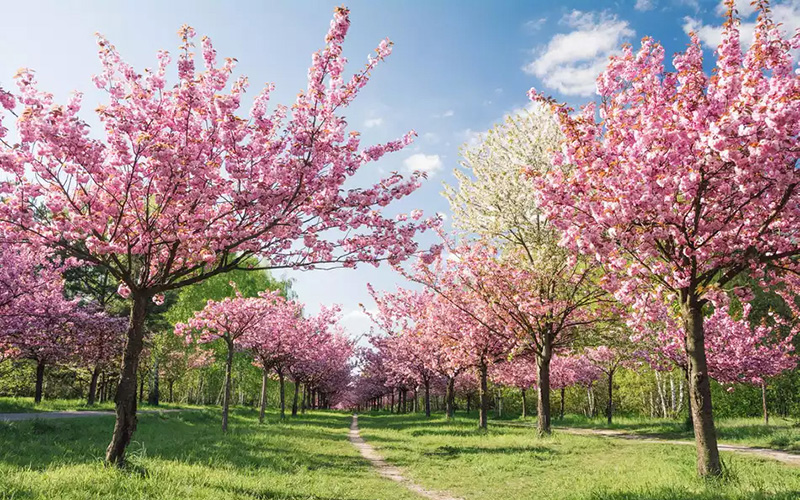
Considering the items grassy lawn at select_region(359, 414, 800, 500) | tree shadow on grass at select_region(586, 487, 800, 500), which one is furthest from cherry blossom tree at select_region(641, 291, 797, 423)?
tree shadow on grass at select_region(586, 487, 800, 500)

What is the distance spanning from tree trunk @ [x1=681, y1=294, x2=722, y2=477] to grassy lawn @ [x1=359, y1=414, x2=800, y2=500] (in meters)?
0.33

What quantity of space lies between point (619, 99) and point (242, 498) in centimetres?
991

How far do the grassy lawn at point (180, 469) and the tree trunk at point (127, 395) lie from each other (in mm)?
380

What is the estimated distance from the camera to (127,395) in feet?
28.5

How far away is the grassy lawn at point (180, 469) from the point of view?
7000 millimetres

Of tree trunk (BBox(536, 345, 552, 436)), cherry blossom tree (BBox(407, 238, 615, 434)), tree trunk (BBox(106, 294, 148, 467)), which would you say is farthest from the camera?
tree trunk (BBox(536, 345, 552, 436))

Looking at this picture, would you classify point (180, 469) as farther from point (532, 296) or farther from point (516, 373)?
point (516, 373)

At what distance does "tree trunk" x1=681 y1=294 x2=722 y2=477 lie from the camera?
335 inches

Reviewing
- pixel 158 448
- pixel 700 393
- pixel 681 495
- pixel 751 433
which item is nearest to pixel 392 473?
pixel 158 448

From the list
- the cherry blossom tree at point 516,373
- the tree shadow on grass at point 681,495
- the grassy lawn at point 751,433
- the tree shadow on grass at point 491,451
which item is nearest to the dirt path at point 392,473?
the tree shadow on grass at point 491,451

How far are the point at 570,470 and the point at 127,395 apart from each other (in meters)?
10.5

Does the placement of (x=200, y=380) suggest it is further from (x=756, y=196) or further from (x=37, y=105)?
(x=756, y=196)

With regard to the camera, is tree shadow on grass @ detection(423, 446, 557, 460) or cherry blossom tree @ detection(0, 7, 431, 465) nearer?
cherry blossom tree @ detection(0, 7, 431, 465)

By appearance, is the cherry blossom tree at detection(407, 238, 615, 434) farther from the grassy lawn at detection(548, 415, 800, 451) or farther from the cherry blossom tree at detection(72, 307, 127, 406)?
the cherry blossom tree at detection(72, 307, 127, 406)
